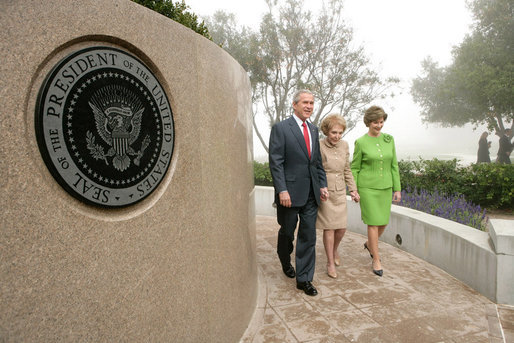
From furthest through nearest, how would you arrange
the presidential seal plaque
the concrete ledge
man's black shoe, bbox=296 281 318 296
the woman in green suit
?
the woman in green suit < man's black shoe, bbox=296 281 318 296 < the concrete ledge < the presidential seal plaque

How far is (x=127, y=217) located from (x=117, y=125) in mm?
453

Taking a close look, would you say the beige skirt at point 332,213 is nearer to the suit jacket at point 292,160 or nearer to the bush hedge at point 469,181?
the suit jacket at point 292,160

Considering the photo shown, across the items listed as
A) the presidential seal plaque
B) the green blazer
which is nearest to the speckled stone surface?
the presidential seal plaque

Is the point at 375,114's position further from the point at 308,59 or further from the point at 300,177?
the point at 308,59

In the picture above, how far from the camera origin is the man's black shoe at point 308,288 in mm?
3384

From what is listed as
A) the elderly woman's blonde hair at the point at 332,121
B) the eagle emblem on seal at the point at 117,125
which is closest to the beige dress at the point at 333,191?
the elderly woman's blonde hair at the point at 332,121

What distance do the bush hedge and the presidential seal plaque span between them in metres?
5.97

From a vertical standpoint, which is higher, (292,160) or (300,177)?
(292,160)

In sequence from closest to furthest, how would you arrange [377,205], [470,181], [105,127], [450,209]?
[105,127] → [377,205] → [450,209] → [470,181]

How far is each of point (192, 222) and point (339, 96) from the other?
42.4ft

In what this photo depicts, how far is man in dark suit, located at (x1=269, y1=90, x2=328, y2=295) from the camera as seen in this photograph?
3.39 meters

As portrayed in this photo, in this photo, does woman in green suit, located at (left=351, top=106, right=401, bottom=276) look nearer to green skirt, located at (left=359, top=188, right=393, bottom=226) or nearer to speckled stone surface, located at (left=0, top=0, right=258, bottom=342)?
green skirt, located at (left=359, top=188, right=393, bottom=226)

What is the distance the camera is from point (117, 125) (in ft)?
Result: 5.16

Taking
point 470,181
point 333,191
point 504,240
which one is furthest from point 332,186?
point 470,181
